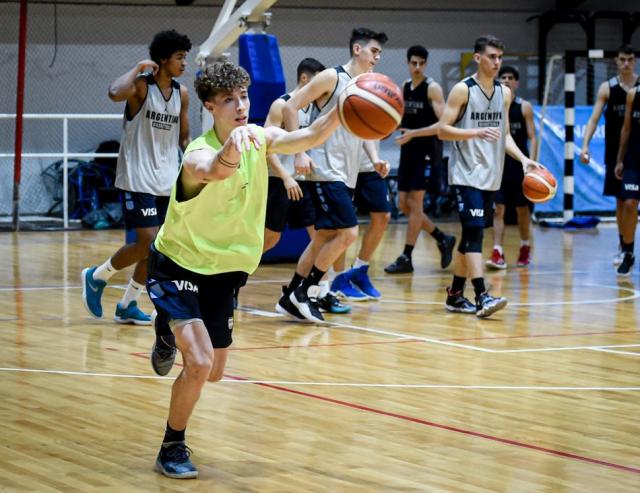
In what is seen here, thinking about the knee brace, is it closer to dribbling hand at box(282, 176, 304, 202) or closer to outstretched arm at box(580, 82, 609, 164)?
dribbling hand at box(282, 176, 304, 202)

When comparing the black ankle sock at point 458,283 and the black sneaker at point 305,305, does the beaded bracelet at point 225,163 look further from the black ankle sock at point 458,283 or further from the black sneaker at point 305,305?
the black ankle sock at point 458,283

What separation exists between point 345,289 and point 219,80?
528cm

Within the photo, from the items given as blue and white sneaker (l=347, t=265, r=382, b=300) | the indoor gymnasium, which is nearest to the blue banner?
the indoor gymnasium

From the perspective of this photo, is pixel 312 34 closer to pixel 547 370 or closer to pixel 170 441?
pixel 547 370

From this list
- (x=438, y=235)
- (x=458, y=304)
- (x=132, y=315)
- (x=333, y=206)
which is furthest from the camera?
(x=438, y=235)

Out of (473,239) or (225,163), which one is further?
(473,239)

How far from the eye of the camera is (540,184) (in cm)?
927

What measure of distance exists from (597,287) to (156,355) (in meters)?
6.59

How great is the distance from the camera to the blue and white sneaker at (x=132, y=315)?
8.27 meters

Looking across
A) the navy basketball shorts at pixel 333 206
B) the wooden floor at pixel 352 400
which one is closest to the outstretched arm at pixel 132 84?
the navy basketball shorts at pixel 333 206

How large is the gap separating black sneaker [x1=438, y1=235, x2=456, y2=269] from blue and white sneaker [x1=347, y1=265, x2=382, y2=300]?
7.38ft

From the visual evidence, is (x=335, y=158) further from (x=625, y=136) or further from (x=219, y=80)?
(x=625, y=136)

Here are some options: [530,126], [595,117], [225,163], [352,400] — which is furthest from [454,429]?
[595,117]

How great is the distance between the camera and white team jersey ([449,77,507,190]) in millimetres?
8992
